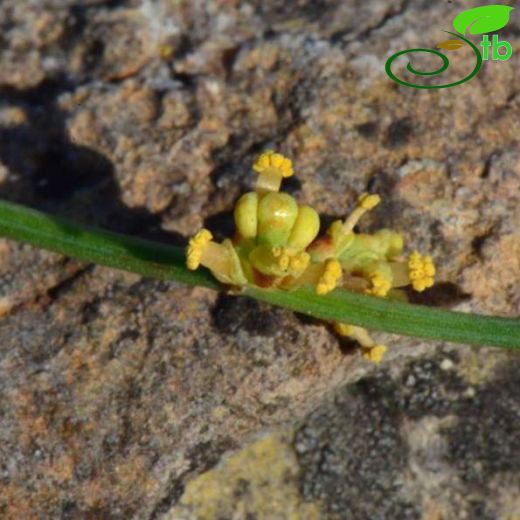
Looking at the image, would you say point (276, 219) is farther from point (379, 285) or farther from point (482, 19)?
point (482, 19)

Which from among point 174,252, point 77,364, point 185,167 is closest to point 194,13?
point 185,167

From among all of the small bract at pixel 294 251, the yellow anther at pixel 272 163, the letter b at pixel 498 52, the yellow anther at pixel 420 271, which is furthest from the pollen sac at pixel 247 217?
the letter b at pixel 498 52

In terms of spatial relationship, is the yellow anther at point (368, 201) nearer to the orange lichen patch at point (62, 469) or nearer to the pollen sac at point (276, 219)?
the pollen sac at point (276, 219)

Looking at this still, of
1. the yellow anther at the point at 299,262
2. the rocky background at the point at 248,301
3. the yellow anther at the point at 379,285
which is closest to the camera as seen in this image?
the yellow anther at the point at 299,262

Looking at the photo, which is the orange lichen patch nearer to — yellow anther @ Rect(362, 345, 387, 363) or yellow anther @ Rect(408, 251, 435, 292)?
yellow anther @ Rect(362, 345, 387, 363)

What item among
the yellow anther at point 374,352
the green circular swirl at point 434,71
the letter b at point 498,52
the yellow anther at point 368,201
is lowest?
the yellow anther at point 374,352

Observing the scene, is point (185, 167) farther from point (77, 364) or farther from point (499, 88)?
point (499, 88)
